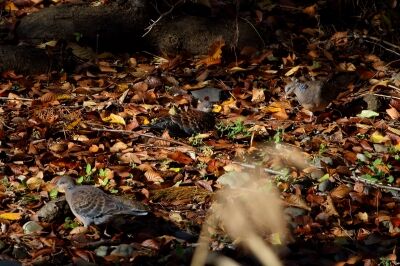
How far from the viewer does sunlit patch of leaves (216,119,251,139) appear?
6.52 meters

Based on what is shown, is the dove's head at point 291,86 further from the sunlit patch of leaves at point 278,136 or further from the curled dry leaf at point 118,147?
the curled dry leaf at point 118,147

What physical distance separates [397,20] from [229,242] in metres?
4.17

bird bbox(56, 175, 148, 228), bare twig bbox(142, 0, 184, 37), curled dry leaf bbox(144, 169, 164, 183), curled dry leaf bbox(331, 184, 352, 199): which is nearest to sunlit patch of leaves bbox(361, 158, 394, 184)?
curled dry leaf bbox(331, 184, 352, 199)

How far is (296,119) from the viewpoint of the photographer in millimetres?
6895

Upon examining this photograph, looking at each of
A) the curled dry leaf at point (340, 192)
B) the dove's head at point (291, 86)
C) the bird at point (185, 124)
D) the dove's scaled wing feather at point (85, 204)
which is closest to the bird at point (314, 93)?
the dove's head at point (291, 86)

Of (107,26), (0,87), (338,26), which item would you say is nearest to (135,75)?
(107,26)

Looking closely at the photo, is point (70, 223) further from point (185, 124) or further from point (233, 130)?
point (233, 130)

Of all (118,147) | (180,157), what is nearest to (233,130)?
(180,157)

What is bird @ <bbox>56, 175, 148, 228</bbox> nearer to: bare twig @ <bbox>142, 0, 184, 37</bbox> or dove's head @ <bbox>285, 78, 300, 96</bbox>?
dove's head @ <bbox>285, 78, 300, 96</bbox>

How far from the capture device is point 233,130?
659 cm

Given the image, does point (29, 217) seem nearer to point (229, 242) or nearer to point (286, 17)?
point (229, 242)

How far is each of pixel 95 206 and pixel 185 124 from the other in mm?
1729

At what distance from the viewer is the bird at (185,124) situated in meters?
6.48

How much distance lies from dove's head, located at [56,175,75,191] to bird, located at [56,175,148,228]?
0.06 metres
